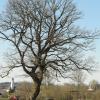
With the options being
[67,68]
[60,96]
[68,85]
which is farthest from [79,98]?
[67,68]

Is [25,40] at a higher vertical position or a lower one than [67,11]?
lower

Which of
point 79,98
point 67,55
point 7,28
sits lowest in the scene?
point 79,98

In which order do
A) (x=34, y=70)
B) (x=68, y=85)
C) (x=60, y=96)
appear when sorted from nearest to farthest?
1. (x=34, y=70)
2. (x=60, y=96)
3. (x=68, y=85)

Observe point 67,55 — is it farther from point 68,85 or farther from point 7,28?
point 68,85

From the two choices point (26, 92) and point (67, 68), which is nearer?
point (67, 68)

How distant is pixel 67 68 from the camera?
28.8m

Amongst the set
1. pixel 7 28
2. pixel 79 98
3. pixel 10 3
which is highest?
pixel 10 3

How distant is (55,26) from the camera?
28.0m

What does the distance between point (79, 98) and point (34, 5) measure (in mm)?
23713

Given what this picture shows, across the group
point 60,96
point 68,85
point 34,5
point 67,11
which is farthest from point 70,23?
point 68,85

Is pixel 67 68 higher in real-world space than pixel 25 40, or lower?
lower

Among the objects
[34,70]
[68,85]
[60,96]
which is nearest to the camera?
[34,70]

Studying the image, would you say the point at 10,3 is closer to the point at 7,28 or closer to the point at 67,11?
the point at 7,28

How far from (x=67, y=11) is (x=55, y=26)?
176 centimetres
